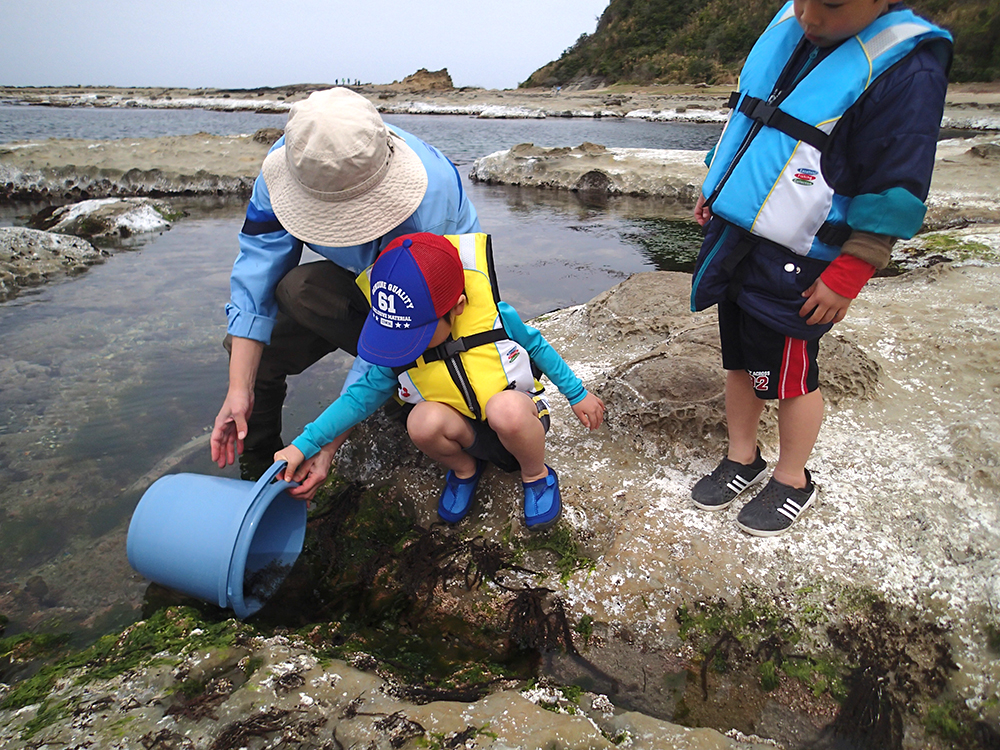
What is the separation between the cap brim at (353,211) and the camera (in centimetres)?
202

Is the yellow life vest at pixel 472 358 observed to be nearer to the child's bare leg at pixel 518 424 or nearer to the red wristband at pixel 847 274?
the child's bare leg at pixel 518 424

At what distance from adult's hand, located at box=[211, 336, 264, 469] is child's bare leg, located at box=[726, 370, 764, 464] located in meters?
1.76

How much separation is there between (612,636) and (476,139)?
21125 millimetres

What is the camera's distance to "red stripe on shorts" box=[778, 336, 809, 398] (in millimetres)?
1983

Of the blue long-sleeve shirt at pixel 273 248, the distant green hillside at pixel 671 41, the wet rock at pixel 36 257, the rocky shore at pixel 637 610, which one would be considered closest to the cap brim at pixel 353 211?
the blue long-sleeve shirt at pixel 273 248

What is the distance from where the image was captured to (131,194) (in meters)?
9.52

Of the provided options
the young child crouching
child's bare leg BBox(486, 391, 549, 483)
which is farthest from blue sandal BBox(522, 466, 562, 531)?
child's bare leg BBox(486, 391, 549, 483)

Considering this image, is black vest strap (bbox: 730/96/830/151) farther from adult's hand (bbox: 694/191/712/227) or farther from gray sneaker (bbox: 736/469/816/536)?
gray sneaker (bbox: 736/469/816/536)

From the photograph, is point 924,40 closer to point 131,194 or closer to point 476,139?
point 131,194

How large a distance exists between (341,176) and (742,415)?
1.64 meters

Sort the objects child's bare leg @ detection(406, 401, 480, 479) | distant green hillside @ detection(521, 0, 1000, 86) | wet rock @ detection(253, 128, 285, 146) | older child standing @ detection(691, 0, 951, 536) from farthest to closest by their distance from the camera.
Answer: distant green hillside @ detection(521, 0, 1000, 86), wet rock @ detection(253, 128, 285, 146), child's bare leg @ detection(406, 401, 480, 479), older child standing @ detection(691, 0, 951, 536)

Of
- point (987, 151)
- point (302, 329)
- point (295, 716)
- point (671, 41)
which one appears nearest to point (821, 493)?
point (295, 716)

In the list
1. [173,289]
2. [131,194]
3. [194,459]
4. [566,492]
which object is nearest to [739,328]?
[566,492]

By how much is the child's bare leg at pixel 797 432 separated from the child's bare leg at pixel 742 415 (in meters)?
0.14
